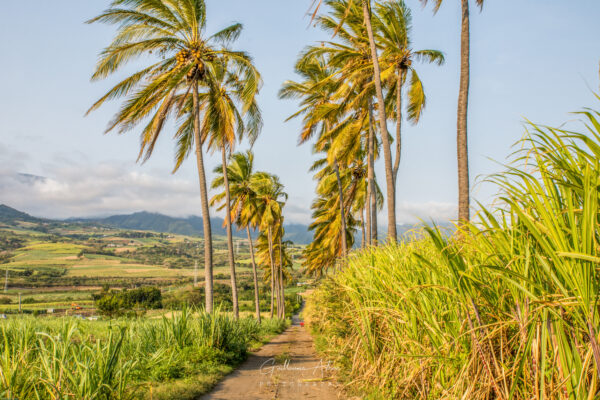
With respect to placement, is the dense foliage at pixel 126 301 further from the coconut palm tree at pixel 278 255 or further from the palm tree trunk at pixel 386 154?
the palm tree trunk at pixel 386 154

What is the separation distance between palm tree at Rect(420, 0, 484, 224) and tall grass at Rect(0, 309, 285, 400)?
5.55 m

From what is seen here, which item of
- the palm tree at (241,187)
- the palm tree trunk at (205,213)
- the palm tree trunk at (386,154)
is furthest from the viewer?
the palm tree at (241,187)

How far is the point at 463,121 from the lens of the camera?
311 inches

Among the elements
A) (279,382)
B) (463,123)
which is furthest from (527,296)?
(463,123)

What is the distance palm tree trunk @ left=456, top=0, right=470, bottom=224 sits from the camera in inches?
298

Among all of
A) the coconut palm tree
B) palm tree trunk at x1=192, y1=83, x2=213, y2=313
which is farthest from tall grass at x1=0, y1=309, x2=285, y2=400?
the coconut palm tree

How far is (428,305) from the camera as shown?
11.3 feet

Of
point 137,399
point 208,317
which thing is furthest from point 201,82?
point 137,399

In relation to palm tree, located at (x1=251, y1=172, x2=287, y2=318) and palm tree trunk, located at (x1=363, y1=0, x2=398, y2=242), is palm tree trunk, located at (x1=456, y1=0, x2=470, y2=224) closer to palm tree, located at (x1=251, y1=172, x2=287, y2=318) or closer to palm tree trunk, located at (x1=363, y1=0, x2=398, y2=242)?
palm tree trunk, located at (x1=363, y1=0, x2=398, y2=242)

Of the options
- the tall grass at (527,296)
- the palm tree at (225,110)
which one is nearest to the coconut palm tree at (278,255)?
the palm tree at (225,110)

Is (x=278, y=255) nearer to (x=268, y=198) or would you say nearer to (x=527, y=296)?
(x=268, y=198)

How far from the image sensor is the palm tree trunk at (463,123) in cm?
A: 756

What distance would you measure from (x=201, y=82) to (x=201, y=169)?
3158mm

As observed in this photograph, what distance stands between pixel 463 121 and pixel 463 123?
0.16ft
